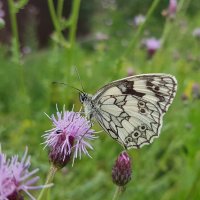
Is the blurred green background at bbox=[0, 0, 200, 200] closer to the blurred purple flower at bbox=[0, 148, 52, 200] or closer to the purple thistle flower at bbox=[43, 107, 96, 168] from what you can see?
the purple thistle flower at bbox=[43, 107, 96, 168]

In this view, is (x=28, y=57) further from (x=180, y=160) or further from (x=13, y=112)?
(x=180, y=160)

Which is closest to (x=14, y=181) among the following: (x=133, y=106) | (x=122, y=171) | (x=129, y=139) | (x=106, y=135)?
(x=122, y=171)

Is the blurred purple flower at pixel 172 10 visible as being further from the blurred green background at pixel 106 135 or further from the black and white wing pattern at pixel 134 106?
the black and white wing pattern at pixel 134 106

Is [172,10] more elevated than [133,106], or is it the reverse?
[172,10]

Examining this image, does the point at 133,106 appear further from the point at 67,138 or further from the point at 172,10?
the point at 172,10

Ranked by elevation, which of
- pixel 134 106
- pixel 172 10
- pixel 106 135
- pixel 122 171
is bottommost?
pixel 106 135

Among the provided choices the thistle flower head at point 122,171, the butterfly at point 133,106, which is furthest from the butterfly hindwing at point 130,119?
the thistle flower head at point 122,171
